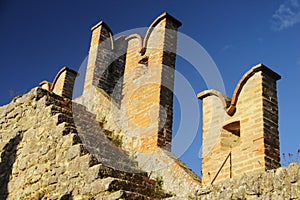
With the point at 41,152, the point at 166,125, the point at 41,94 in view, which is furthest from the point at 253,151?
the point at 41,94

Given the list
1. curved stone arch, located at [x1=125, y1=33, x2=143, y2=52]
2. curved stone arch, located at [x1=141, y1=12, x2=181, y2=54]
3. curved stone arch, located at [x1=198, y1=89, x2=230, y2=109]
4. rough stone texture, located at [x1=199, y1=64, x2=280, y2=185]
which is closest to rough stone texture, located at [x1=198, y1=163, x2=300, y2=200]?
rough stone texture, located at [x1=199, y1=64, x2=280, y2=185]

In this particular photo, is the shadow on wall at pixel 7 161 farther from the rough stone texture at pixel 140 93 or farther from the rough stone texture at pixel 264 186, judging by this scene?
the rough stone texture at pixel 264 186

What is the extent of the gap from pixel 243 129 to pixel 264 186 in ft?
5.19

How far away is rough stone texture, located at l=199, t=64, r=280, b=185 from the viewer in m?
5.45

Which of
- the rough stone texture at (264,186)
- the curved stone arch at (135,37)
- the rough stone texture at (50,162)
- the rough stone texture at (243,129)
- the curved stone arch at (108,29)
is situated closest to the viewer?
the rough stone texture at (264,186)

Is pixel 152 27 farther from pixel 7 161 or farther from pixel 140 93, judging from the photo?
pixel 7 161

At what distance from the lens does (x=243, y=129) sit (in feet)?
18.6

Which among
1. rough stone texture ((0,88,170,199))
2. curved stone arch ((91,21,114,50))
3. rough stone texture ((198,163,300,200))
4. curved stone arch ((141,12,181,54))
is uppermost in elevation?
curved stone arch ((91,21,114,50))

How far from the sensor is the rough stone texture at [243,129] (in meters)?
5.45

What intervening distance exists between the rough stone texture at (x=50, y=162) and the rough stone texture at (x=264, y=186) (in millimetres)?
1575

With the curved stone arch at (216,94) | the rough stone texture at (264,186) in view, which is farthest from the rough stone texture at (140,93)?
the rough stone texture at (264,186)

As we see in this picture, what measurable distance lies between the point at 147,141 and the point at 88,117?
1317 mm

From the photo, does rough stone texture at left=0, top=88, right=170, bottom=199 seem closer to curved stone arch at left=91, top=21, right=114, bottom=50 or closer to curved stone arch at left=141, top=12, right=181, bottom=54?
curved stone arch at left=141, top=12, right=181, bottom=54

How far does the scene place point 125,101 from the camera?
9.56 metres
